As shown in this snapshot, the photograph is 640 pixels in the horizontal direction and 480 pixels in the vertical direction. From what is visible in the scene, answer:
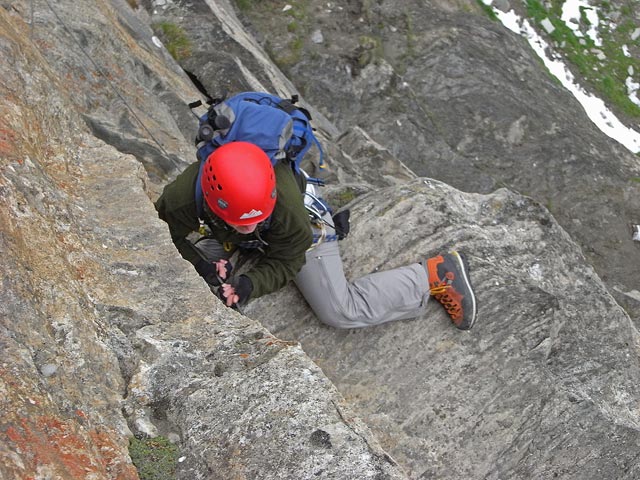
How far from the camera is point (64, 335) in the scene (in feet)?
20.1

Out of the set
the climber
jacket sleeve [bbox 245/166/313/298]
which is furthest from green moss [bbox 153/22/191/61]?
jacket sleeve [bbox 245/166/313/298]

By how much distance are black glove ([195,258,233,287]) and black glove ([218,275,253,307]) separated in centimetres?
25

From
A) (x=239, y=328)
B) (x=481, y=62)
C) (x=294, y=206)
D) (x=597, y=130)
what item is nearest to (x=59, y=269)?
(x=239, y=328)

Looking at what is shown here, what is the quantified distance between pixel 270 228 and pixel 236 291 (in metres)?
1.02

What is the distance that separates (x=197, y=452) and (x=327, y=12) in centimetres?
2800

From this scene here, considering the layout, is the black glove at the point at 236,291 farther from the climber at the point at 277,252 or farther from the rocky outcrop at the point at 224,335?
the rocky outcrop at the point at 224,335

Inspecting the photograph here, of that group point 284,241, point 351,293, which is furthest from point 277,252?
point 351,293

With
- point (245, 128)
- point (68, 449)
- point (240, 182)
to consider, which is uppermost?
point (68, 449)

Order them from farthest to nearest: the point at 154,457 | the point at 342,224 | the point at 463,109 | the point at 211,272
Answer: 1. the point at 463,109
2. the point at 342,224
3. the point at 211,272
4. the point at 154,457

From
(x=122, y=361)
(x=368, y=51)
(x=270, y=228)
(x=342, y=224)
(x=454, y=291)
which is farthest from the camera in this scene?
(x=368, y=51)

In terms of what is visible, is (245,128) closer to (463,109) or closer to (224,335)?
(224,335)

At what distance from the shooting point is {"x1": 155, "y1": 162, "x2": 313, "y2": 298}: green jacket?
8.69m

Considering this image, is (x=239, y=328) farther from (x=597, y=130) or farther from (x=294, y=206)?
(x=597, y=130)

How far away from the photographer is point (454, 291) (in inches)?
411
